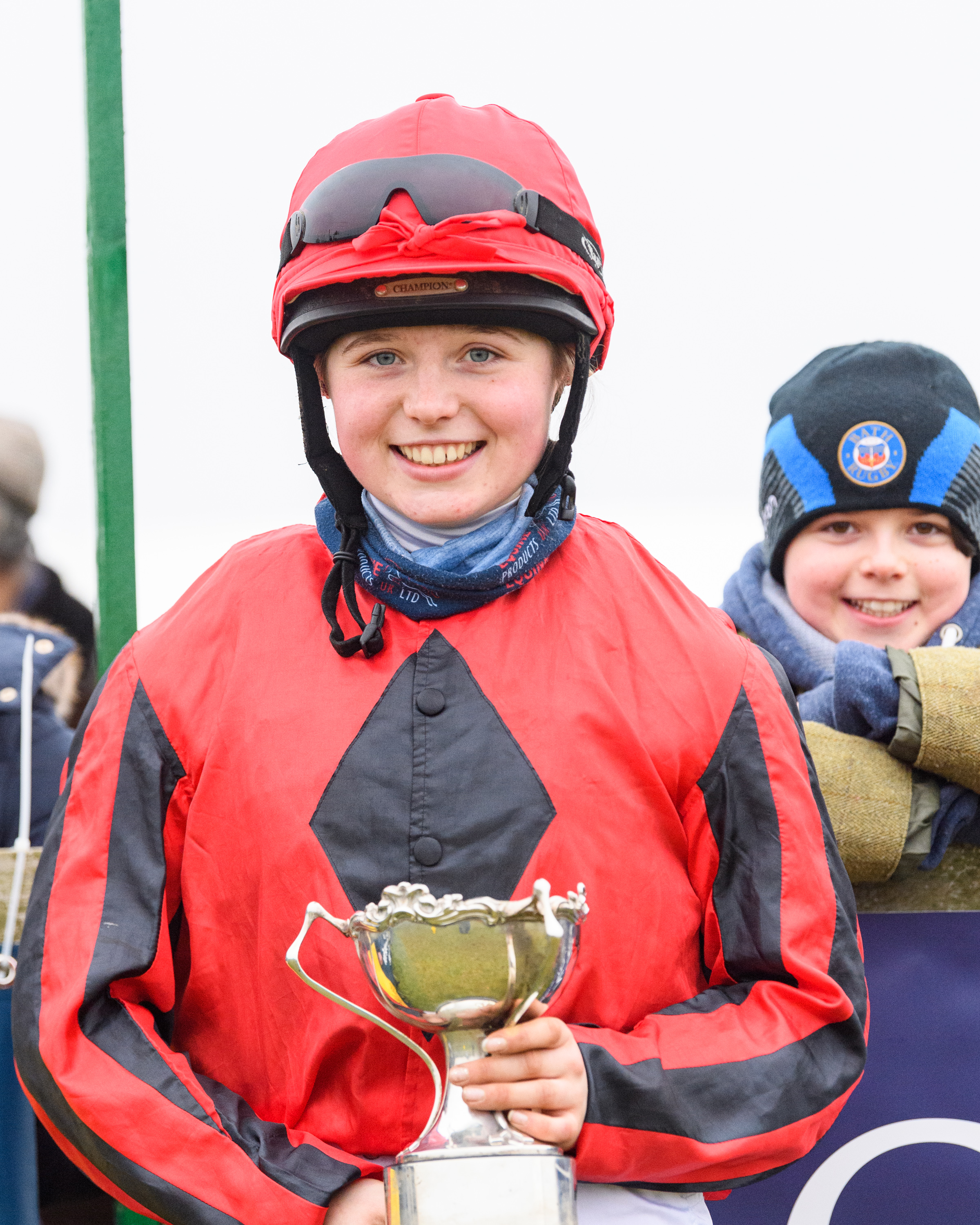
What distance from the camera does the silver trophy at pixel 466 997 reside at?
5.41 feet

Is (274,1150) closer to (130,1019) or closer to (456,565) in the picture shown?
(130,1019)

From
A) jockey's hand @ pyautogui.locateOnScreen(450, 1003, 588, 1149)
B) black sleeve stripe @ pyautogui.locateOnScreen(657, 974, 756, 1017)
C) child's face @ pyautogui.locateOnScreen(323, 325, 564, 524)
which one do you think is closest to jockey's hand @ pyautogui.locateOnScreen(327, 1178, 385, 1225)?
jockey's hand @ pyautogui.locateOnScreen(450, 1003, 588, 1149)

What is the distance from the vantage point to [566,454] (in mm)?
2205

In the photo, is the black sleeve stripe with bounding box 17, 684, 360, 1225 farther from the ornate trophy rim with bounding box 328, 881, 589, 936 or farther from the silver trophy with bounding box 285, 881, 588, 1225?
the ornate trophy rim with bounding box 328, 881, 589, 936

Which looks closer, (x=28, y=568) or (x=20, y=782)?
(x=20, y=782)

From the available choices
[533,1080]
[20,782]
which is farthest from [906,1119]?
[20,782]

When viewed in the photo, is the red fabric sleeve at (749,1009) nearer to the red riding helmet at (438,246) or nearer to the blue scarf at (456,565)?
the blue scarf at (456,565)

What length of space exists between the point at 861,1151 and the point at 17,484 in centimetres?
216

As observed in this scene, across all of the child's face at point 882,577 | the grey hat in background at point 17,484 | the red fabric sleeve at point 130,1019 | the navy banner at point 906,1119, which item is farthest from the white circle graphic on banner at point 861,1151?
the grey hat in background at point 17,484

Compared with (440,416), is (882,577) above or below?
below

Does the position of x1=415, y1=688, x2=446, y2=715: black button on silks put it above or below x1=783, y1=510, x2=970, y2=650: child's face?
below

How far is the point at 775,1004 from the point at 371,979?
622 millimetres

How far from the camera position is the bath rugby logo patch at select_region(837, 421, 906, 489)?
295 cm

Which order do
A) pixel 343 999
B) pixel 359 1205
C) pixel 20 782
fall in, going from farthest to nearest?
pixel 20 782, pixel 359 1205, pixel 343 999
